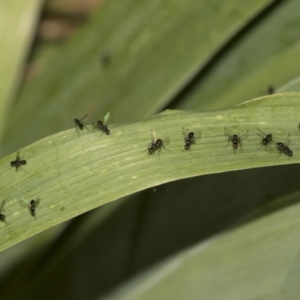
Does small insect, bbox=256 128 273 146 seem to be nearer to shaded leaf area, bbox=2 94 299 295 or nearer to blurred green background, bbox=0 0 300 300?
shaded leaf area, bbox=2 94 299 295

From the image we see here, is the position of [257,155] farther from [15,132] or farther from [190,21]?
[15,132]

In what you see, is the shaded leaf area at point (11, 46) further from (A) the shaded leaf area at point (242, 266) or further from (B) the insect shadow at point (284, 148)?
(B) the insect shadow at point (284, 148)

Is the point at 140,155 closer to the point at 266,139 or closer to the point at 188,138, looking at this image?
the point at 188,138

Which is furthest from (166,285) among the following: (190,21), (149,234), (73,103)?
(190,21)

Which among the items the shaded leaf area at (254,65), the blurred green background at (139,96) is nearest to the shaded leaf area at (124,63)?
the blurred green background at (139,96)

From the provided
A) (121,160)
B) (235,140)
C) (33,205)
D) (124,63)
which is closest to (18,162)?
(33,205)
